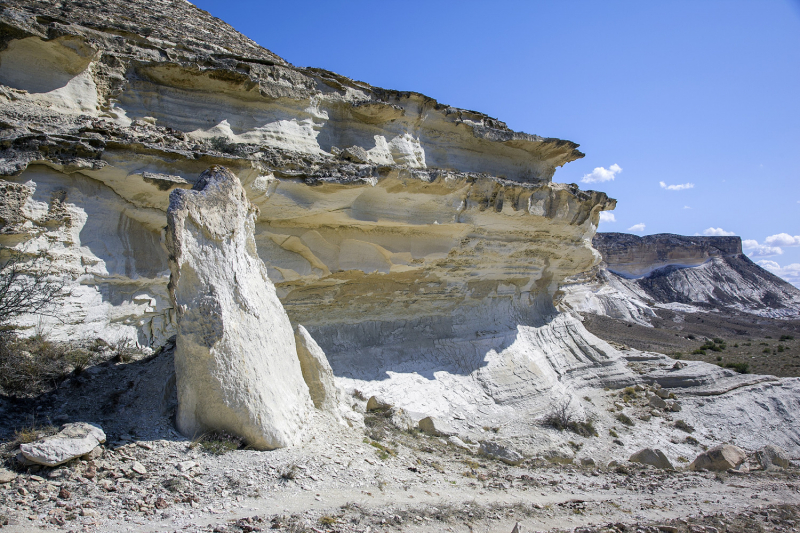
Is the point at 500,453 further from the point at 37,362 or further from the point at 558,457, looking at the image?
the point at 37,362

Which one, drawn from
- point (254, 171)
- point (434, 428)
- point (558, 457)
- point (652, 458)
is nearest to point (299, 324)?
point (254, 171)

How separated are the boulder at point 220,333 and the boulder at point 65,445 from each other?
80 centimetres

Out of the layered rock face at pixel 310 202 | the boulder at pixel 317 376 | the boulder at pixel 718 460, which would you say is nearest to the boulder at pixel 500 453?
the layered rock face at pixel 310 202

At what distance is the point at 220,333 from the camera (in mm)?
4648

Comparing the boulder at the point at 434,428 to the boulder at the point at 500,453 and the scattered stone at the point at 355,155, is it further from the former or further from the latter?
the scattered stone at the point at 355,155

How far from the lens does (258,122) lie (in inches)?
325

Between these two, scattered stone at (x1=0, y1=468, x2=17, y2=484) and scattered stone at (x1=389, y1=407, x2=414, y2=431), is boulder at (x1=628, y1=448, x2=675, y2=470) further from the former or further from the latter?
scattered stone at (x1=0, y1=468, x2=17, y2=484)

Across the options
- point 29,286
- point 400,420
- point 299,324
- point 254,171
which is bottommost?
point 400,420

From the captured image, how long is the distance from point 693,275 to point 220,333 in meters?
50.7

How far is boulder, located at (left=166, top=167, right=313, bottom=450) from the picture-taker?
15.1 ft

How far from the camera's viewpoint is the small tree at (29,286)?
5.28 meters

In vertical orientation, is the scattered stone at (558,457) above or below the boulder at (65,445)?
below

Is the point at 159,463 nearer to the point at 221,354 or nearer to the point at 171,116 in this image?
the point at 221,354

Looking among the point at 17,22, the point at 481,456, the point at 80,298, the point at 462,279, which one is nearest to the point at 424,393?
the point at 481,456
